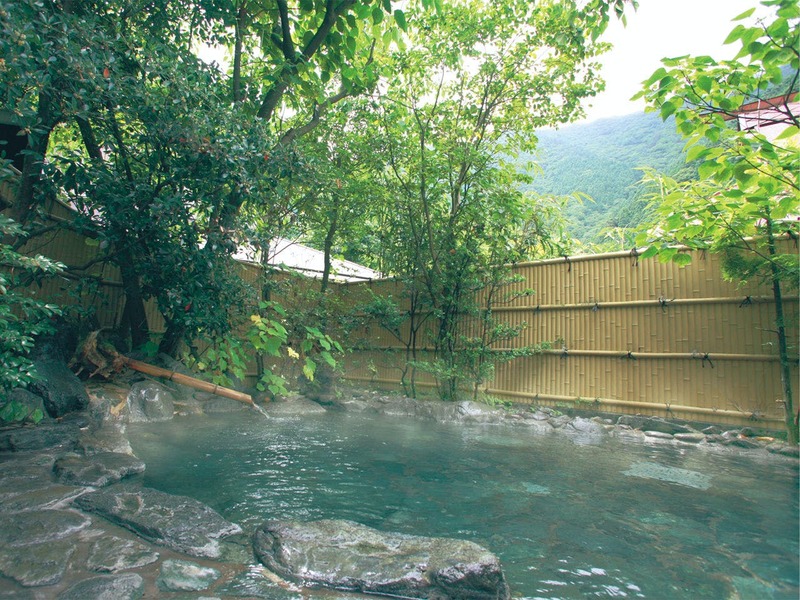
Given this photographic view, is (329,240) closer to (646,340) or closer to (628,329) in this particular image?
(628,329)

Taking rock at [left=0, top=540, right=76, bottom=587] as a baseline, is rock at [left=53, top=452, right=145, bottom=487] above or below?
above

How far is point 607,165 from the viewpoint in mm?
31516

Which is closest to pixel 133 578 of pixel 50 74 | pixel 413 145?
pixel 50 74

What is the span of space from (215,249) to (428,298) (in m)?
4.08

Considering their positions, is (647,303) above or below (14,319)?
above

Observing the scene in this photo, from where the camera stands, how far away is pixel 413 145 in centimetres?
687

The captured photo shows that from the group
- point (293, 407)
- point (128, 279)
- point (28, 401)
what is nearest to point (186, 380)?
point (128, 279)

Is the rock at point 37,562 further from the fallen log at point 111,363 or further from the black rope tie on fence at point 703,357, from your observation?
the black rope tie on fence at point 703,357

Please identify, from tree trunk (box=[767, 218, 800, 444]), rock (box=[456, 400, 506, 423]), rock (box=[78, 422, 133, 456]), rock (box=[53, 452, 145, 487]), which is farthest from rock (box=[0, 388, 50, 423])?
tree trunk (box=[767, 218, 800, 444])

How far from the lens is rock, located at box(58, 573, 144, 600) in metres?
1.68

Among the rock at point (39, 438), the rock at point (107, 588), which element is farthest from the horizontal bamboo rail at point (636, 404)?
the rock at point (107, 588)

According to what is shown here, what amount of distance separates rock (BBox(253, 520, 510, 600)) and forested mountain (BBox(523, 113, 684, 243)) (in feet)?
62.3

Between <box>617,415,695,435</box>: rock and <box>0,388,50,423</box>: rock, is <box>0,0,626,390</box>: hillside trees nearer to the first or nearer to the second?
<box>0,388,50,423</box>: rock

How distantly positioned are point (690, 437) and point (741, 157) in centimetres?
306
